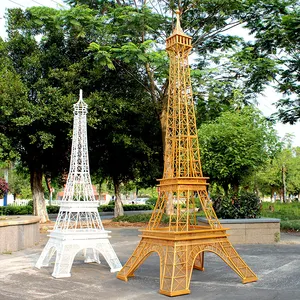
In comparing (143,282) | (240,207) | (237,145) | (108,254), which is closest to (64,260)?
(108,254)

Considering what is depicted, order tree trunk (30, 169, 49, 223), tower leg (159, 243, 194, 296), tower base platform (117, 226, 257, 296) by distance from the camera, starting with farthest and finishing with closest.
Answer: tree trunk (30, 169, 49, 223), tower base platform (117, 226, 257, 296), tower leg (159, 243, 194, 296)

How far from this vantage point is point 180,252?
7.80m

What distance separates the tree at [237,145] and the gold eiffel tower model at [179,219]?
7.75m

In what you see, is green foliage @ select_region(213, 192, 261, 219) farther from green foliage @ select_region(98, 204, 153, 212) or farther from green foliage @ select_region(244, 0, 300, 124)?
green foliage @ select_region(98, 204, 153, 212)

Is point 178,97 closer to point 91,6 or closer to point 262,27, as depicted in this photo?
point 262,27

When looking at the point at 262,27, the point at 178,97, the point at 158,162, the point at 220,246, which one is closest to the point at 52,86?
the point at 158,162

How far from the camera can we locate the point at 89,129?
25.2 m

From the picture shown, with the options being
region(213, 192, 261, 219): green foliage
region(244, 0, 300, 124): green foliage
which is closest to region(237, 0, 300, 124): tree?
region(244, 0, 300, 124): green foliage

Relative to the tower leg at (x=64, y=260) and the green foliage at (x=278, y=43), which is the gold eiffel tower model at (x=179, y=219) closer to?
the tower leg at (x=64, y=260)

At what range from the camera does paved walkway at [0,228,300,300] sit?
Answer: 7.55m

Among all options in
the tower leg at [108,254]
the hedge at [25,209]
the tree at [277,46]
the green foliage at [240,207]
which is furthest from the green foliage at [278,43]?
the hedge at [25,209]

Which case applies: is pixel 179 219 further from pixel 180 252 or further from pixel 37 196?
pixel 37 196

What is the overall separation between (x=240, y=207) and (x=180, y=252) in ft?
30.2

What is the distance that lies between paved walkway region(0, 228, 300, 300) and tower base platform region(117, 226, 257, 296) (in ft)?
0.82
